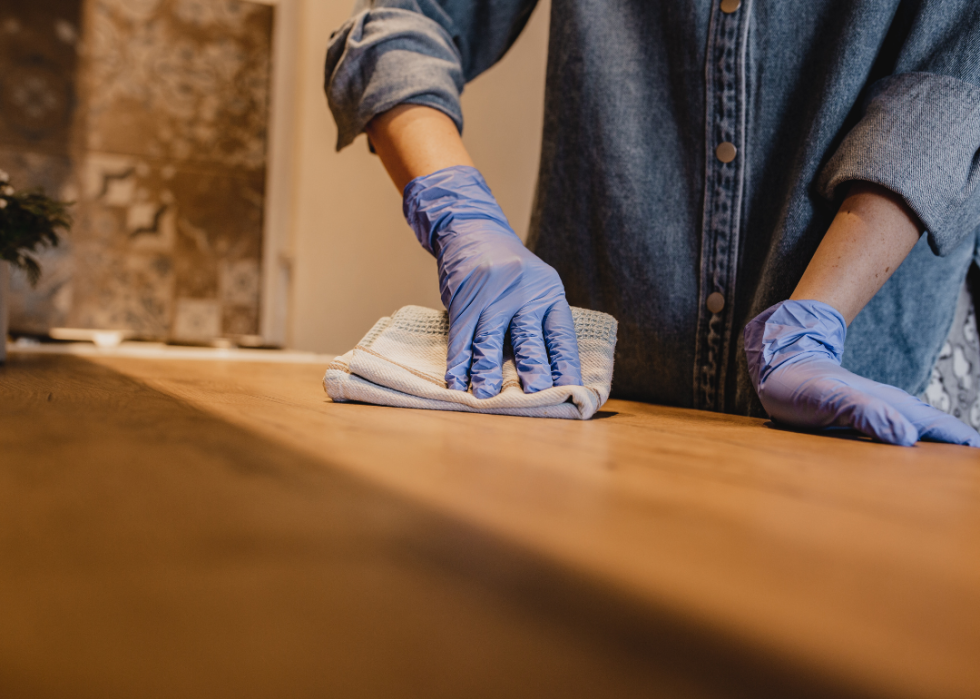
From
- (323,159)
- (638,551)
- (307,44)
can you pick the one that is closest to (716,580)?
(638,551)

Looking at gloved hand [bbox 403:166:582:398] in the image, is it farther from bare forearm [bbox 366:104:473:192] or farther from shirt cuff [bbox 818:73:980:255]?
shirt cuff [bbox 818:73:980:255]

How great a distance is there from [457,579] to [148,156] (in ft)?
7.51

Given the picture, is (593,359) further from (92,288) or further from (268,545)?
(92,288)

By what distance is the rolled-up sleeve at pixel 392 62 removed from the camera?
2.98 ft

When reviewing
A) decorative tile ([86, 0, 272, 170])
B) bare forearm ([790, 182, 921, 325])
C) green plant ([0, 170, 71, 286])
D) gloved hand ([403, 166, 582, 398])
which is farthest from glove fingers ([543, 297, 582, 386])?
decorative tile ([86, 0, 272, 170])

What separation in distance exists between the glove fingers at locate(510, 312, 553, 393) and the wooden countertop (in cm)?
27

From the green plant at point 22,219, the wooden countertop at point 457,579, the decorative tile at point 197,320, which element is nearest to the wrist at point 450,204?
the wooden countertop at point 457,579

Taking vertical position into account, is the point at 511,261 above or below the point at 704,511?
above

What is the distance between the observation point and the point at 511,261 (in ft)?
2.35

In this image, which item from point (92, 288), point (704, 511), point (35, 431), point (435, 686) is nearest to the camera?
point (435, 686)

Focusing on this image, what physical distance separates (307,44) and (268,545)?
7.50ft

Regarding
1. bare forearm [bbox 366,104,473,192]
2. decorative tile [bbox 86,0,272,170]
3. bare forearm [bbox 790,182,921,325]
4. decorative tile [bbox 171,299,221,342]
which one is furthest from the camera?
decorative tile [bbox 171,299,221,342]

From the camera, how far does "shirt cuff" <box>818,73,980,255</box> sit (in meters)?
0.70

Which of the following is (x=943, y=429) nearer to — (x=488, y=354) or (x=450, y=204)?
(x=488, y=354)
